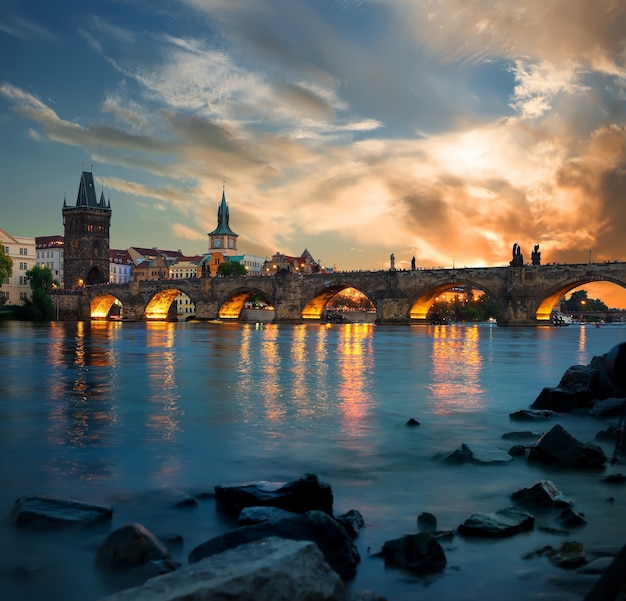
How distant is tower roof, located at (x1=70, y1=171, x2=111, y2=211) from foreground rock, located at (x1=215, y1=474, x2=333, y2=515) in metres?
135

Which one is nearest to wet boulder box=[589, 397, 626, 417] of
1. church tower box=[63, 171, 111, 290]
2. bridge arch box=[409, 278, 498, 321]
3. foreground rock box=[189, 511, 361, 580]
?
foreground rock box=[189, 511, 361, 580]

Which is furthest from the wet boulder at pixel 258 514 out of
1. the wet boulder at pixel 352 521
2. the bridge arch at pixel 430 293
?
the bridge arch at pixel 430 293

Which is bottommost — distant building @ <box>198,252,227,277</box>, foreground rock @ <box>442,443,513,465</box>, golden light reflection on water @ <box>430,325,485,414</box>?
golden light reflection on water @ <box>430,325,485,414</box>

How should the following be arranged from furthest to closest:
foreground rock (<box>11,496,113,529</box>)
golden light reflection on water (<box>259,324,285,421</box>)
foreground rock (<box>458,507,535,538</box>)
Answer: golden light reflection on water (<box>259,324,285,421</box>) → foreground rock (<box>11,496,113,529</box>) → foreground rock (<box>458,507,535,538</box>)

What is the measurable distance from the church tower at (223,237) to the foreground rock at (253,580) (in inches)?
6670

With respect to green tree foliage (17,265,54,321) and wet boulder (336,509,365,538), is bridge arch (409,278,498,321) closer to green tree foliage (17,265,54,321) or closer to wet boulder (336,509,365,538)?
green tree foliage (17,265,54,321)

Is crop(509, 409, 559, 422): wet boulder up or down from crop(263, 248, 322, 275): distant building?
down

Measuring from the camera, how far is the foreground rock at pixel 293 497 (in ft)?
16.9

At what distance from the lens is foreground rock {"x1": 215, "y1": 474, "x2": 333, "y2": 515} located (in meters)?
5.15

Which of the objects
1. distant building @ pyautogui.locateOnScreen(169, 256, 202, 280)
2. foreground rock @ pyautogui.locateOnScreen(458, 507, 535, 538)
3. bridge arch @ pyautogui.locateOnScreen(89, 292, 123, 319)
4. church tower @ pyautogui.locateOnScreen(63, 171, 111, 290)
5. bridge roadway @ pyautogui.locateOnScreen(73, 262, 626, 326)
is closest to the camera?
foreground rock @ pyautogui.locateOnScreen(458, 507, 535, 538)

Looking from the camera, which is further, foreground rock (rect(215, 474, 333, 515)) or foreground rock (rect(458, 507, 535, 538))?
foreground rock (rect(215, 474, 333, 515))

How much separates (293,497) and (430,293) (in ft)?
231

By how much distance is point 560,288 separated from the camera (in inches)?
2425

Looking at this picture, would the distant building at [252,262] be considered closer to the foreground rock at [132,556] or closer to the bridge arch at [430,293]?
the bridge arch at [430,293]
